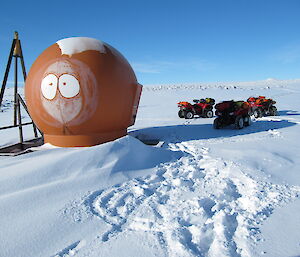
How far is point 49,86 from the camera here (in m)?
5.40

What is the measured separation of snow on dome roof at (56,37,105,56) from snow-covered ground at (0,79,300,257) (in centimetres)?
227

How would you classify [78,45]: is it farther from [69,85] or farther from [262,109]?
[262,109]

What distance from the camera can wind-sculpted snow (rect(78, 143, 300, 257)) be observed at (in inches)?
97.3

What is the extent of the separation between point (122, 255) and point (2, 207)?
1775 mm

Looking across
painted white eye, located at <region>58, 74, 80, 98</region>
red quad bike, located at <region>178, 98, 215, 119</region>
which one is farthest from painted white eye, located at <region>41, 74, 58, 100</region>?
red quad bike, located at <region>178, 98, 215, 119</region>

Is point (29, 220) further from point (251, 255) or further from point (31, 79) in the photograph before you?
point (31, 79)

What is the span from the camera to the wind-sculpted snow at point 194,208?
247 cm

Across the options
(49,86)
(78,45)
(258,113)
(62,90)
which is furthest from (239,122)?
(49,86)

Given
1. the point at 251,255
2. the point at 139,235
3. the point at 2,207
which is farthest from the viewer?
the point at 2,207

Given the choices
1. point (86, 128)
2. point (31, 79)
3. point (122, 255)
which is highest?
point (31, 79)

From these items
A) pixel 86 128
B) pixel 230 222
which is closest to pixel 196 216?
pixel 230 222

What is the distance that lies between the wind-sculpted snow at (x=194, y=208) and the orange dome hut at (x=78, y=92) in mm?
2049

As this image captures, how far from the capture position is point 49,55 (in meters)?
5.72

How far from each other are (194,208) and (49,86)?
13.5 feet
